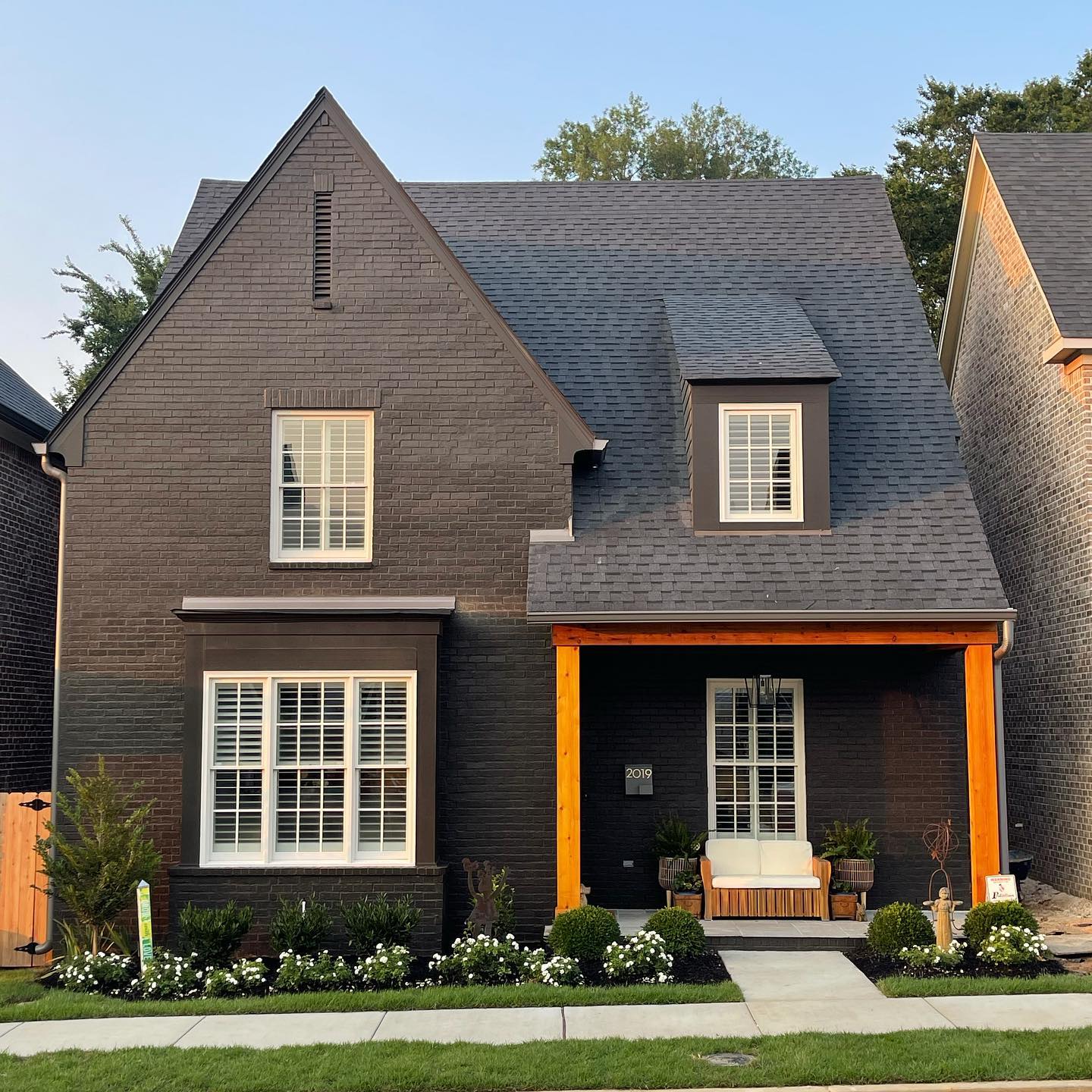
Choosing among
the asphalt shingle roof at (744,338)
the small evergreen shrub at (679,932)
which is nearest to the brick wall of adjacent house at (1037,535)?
the asphalt shingle roof at (744,338)

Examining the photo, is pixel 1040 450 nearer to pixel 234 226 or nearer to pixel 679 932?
pixel 679 932

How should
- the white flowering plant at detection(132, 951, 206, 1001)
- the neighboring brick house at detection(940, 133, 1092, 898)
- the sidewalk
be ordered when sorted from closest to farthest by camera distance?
the sidewalk → the white flowering plant at detection(132, 951, 206, 1001) → the neighboring brick house at detection(940, 133, 1092, 898)

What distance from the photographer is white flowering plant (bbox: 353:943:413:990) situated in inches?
408

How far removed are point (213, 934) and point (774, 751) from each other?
6.15 meters

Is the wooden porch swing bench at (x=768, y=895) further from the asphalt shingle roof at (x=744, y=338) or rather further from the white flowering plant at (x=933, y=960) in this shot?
the asphalt shingle roof at (x=744, y=338)

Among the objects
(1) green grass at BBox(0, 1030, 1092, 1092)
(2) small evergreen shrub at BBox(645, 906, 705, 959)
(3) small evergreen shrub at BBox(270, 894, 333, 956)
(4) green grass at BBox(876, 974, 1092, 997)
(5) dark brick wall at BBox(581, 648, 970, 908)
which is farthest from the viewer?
(5) dark brick wall at BBox(581, 648, 970, 908)

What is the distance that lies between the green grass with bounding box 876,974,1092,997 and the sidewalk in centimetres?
10

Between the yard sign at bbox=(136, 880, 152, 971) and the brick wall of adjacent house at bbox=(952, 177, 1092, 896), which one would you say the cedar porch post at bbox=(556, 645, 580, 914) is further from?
the brick wall of adjacent house at bbox=(952, 177, 1092, 896)

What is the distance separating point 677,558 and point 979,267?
8446mm

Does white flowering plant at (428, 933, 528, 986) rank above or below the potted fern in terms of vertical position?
below

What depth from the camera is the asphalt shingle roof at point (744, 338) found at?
43.5ft

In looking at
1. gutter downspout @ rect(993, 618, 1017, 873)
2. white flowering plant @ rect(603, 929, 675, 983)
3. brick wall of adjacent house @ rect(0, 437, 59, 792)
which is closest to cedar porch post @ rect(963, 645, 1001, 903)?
gutter downspout @ rect(993, 618, 1017, 873)

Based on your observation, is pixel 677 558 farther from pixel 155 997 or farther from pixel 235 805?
pixel 155 997

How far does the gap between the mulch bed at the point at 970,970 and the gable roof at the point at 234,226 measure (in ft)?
18.4
